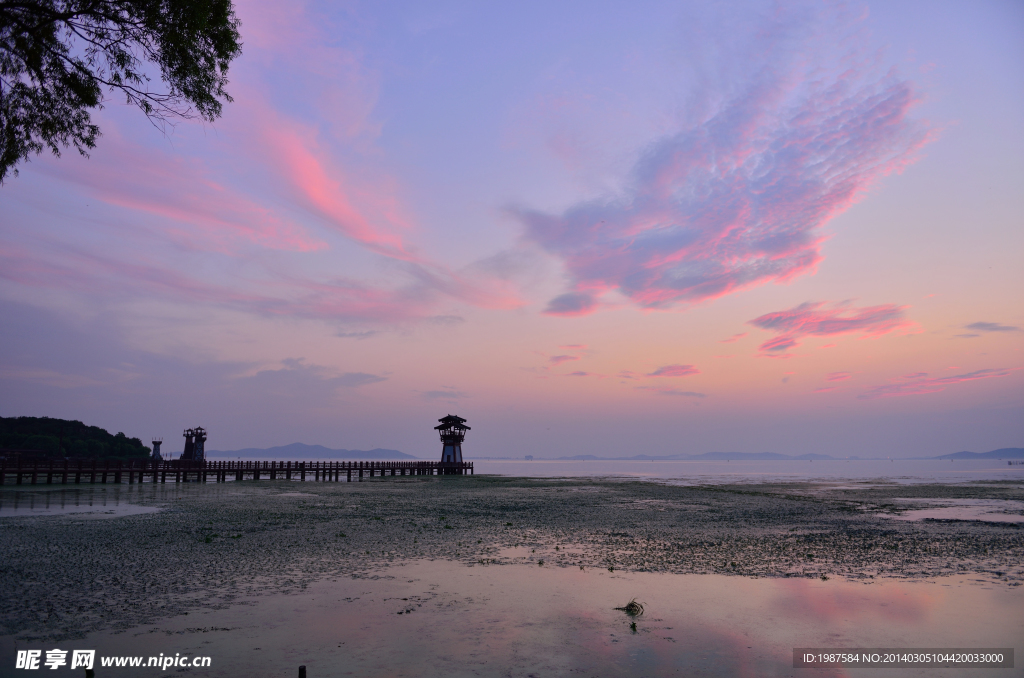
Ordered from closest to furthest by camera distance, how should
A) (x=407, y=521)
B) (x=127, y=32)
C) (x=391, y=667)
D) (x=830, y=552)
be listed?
1. (x=391, y=667)
2. (x=127, y=32)
3. (x=830, y=552)
4. (x=407, y=521)

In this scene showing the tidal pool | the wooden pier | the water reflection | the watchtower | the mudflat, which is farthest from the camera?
the watchtower

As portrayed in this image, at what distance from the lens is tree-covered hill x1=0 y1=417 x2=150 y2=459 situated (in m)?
73.8

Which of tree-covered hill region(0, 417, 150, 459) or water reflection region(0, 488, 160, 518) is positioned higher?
tree-covered hill region(0, 417, 150, 459)

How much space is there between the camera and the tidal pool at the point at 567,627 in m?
7.41

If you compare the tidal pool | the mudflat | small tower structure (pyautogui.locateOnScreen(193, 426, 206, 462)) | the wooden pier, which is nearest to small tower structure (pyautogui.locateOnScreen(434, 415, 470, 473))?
the wooden pier

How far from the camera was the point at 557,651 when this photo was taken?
314 inches

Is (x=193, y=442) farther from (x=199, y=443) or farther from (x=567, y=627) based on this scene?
(x=567, y=627)

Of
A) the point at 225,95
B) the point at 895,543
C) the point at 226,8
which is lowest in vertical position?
the point at 895,543

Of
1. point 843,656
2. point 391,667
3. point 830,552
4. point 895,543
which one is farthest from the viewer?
point 895,543

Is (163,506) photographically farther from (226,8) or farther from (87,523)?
(226,8)

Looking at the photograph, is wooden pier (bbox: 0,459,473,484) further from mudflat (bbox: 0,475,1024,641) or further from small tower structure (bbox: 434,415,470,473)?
mudflat (bbox: 0,475,1024,641)

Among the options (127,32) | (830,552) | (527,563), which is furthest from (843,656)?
(127,32)

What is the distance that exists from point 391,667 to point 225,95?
12.1m

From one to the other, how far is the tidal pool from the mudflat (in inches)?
43.1
